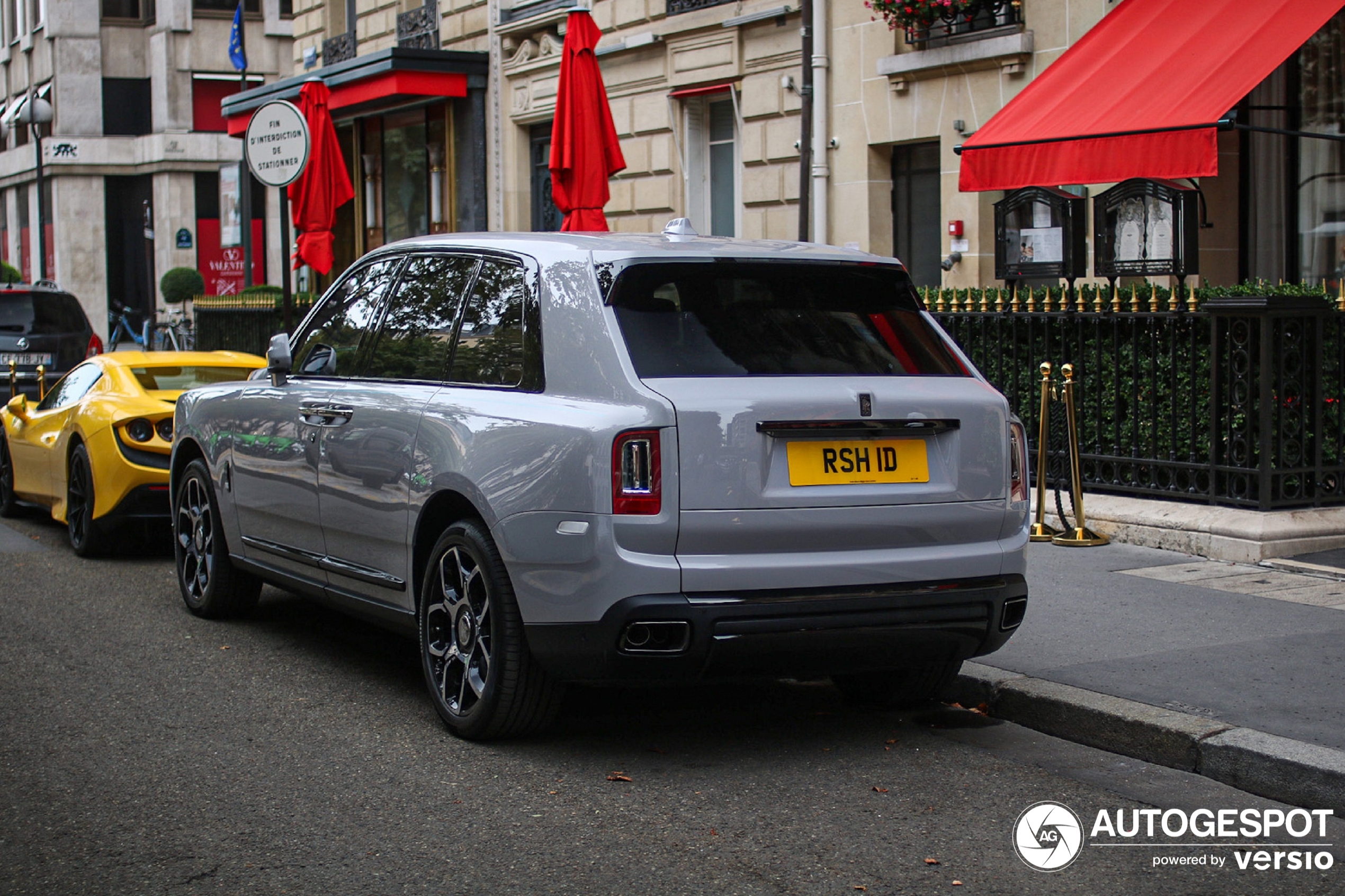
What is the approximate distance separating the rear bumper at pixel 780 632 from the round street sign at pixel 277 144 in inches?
321

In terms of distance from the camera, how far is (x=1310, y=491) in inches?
365

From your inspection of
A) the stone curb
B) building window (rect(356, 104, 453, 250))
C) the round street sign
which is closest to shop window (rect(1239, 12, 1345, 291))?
the round street sign

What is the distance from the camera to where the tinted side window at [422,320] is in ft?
19.8

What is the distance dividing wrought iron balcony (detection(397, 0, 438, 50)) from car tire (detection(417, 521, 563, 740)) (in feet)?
61.7

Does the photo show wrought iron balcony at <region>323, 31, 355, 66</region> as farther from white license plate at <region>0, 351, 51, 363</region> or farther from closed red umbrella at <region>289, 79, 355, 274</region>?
closed red umbrella at <region>289, 79, 355, 274</region>

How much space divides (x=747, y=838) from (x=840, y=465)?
4.11ft

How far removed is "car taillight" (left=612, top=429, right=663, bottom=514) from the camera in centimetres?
497

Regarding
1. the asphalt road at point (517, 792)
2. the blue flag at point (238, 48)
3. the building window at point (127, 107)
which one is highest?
the building window at point (127, 107)

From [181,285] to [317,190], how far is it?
26109 mm

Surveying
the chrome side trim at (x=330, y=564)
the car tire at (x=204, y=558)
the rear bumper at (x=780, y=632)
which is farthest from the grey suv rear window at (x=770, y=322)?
the car tire at (x=204, y=558)

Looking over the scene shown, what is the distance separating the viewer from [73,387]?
1095 centimetres

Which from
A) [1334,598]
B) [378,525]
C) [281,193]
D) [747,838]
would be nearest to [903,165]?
[281,193]

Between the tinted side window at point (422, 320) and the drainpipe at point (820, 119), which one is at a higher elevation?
the drainpipe at point (820, 119)
